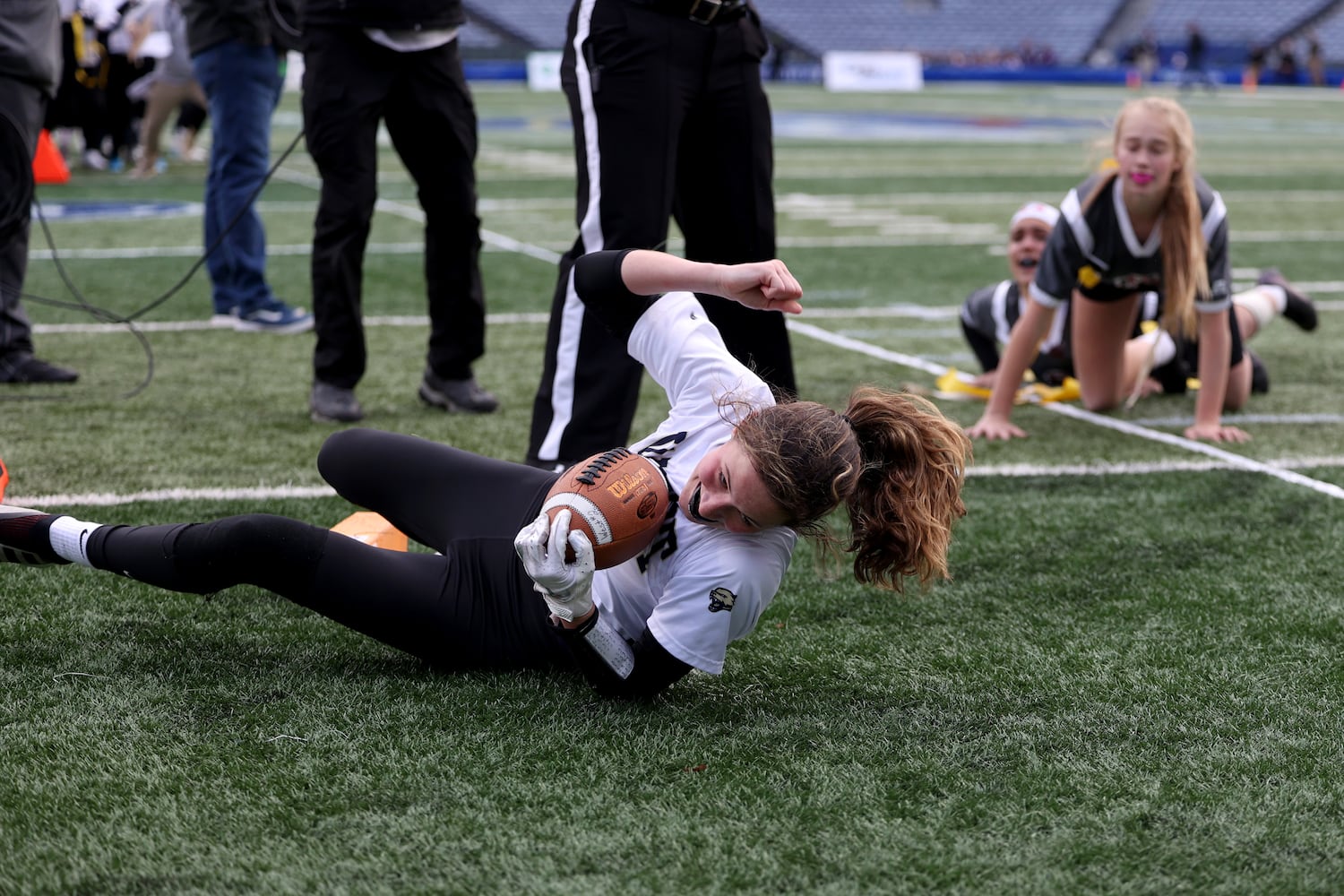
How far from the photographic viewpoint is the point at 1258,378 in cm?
579

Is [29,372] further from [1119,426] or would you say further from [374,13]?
[1119,426]

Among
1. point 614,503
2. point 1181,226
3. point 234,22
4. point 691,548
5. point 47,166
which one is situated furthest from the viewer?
point 47,166

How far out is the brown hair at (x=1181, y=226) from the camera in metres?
4.79

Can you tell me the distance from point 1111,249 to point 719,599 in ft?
9.78

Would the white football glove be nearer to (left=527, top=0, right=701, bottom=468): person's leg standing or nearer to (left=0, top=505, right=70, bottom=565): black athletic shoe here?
(left=0, top=505, right=70, bottom=565): black athletic shoe

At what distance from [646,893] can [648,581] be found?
2.64 feet

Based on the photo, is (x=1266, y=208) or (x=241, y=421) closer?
(x=241, y=421)

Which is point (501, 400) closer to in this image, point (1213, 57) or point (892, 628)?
point (892, 628)

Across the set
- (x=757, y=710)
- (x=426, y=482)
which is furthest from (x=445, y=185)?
(x=757, y=710)

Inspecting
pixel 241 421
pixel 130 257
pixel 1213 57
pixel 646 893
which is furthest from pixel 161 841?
pixel 1213 57

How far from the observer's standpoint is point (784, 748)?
2.57 m

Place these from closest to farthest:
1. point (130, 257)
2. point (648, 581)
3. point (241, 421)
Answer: point (648, 581)
point (241, 421)
point (130, 257)

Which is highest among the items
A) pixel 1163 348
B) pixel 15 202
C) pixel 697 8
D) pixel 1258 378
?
pixel 697 8

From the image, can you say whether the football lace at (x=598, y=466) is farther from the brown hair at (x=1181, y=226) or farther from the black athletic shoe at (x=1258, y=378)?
the black athletic shoe at (x=1258, y=378)
